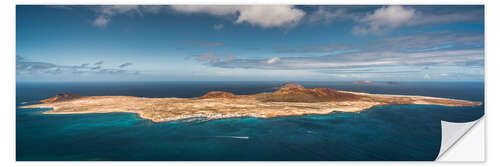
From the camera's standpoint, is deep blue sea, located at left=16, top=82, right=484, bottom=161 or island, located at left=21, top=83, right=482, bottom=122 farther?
island, located at left=21, top=83, right=482, bottom=122

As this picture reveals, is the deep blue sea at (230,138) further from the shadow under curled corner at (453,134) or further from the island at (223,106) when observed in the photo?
the island at (223,106)

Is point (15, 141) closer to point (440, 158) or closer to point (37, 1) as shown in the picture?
point (37, 1)

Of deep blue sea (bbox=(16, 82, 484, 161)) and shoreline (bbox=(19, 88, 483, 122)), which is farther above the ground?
shoreline (bbox=(19, 88, 483, 122))

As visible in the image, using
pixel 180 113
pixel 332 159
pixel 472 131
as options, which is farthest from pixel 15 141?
pixel 472 131

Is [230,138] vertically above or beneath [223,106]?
beneath

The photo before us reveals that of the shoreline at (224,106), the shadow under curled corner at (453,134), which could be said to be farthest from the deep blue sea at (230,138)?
the shoreline at (224,106)

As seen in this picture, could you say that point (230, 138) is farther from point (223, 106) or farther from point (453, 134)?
Result: point (453, 134)

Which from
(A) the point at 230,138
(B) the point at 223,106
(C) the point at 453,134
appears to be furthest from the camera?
(B) the point at 223,106

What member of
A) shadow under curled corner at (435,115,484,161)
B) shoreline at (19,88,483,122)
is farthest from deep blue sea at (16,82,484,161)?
shoreline at (19,88,483,122)

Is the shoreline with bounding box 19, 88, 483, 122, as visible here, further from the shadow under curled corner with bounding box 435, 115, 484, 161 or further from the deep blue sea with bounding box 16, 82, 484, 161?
the shadow under curled corner with bounding box 435, 115, 484, 161

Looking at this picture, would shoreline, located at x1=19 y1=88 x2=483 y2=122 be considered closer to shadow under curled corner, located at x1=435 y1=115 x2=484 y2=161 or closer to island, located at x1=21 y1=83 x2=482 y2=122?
island, located at x1=21 y1=83 x2=482 y2=122

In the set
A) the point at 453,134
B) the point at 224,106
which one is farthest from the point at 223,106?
the point at 453,134

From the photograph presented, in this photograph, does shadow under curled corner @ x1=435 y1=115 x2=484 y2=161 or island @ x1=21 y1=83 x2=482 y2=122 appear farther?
island @ x1=21 y1=83 x2=482 y2=122
